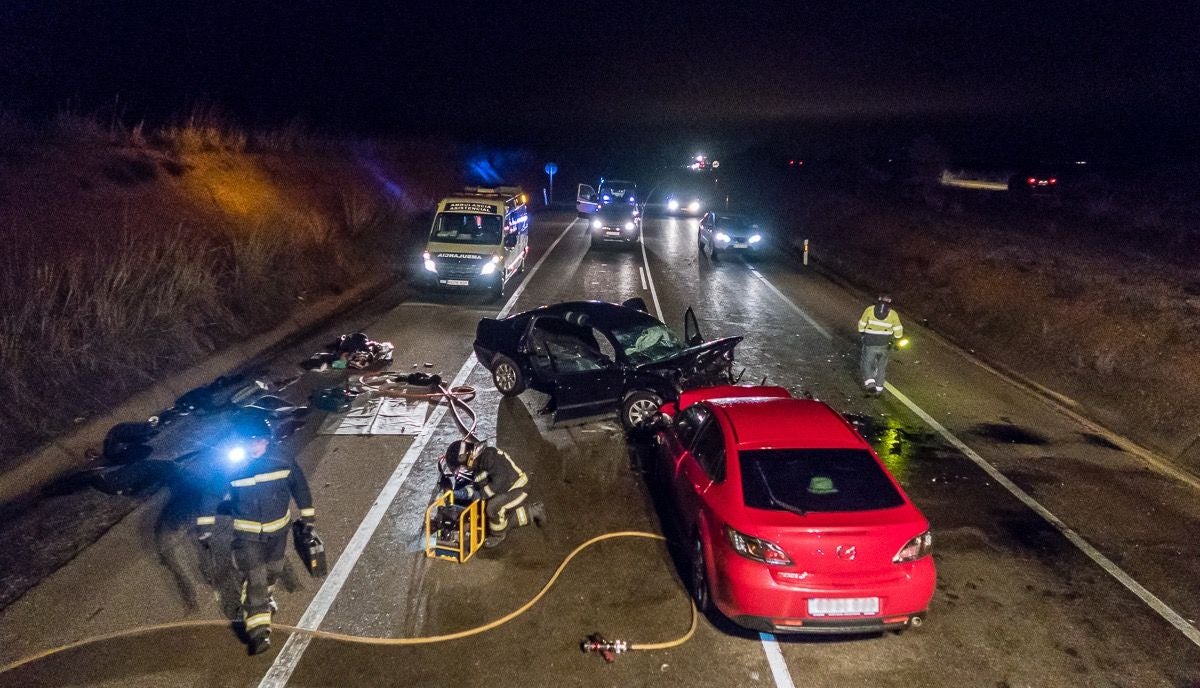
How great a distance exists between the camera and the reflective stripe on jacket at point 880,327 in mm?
11555

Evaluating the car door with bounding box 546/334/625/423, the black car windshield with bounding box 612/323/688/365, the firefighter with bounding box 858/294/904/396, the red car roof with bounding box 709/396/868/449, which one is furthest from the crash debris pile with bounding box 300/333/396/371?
the firefighter with bounding box 858/294/904/396

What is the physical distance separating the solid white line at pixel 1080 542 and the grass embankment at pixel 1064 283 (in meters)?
2.81

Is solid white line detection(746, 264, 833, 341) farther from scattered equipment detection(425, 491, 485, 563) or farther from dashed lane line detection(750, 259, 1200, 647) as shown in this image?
scattered equipment detection(425, 491, 485, 563)

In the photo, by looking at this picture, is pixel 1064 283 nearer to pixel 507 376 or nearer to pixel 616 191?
pixel 507 376

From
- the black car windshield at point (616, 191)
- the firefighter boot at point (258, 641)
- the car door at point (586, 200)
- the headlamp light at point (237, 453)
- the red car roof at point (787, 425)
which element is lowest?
the firefighter boot at point (258, 641)

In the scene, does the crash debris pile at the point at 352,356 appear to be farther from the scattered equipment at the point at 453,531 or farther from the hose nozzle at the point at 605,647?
the hose nozzle at the point at 605,647

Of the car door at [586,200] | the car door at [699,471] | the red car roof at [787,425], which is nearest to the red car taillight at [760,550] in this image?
the car door at [699,471]

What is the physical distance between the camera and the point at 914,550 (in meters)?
5.46

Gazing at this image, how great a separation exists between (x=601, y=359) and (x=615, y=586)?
13.4 feet

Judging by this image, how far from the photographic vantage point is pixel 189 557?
670 cm

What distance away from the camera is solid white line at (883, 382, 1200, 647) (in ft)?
19.8

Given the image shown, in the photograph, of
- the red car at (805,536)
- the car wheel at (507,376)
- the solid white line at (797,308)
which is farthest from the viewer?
the solid white line at (797,308)

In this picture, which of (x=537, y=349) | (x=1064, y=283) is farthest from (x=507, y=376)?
(x=1064, y=283)

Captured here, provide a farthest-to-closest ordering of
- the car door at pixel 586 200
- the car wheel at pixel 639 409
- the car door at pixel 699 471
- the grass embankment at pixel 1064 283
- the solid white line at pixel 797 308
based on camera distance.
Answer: the car door at pixel 586 200
the solid white line at pixel 797 308
the grass embankment at pixel 1064 283
the car wheel at pixel 639 409
the car door at pixel 699 471
